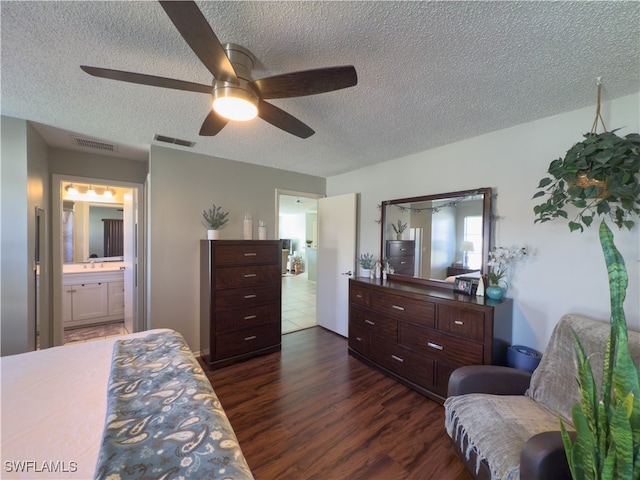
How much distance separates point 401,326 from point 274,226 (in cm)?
210

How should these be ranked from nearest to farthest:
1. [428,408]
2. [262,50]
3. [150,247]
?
1. [262,50]
2. [428,408]
3. [150,247]

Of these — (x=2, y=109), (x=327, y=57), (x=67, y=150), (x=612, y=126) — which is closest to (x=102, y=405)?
(x=327, y=57)

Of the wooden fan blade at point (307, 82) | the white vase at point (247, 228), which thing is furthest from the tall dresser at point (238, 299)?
the wooden fan blade at point (307, 82)

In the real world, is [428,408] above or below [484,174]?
below

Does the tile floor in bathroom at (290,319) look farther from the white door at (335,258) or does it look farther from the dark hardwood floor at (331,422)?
the dark hardwood floor at (331,422)

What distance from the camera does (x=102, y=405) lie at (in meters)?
1.13

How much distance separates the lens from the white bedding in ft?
2.75

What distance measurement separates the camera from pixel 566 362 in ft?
5.10

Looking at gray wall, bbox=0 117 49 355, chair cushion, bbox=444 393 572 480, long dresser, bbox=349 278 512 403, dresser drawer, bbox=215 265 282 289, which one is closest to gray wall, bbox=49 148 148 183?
gray wall, bbox=0 117 49 355

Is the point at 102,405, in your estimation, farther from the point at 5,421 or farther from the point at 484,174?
the point at 484,174

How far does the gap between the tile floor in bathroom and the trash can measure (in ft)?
8.80

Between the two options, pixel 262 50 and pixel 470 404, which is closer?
pixel 262 50

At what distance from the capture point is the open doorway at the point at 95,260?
288 centimetres

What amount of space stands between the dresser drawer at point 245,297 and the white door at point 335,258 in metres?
0.98
